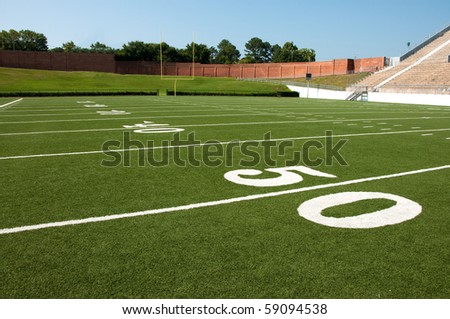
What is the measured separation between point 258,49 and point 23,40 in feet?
263

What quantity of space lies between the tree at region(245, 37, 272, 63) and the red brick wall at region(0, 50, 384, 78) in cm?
6154

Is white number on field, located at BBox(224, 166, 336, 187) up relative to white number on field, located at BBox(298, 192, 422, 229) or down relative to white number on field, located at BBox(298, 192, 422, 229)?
up

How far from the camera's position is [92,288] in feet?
7.73

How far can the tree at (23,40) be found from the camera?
10888 centimetres

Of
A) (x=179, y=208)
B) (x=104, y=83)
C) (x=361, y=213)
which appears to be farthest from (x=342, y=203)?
(x=104, y=83)

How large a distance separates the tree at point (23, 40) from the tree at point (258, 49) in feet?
234

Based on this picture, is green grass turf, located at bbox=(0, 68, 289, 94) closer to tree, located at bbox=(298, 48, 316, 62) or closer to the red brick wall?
the red brick wall

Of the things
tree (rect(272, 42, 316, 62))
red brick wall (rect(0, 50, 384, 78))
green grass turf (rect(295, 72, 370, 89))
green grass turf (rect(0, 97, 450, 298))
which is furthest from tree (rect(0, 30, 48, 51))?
green grass turf (rect(0, 97, 450, 298))

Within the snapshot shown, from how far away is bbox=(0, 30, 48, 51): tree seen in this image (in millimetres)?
108875

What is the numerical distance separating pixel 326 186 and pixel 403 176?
4.37 ft

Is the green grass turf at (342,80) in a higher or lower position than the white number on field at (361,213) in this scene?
higher

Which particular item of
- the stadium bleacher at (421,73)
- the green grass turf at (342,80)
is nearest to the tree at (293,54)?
the green grass turf at (342,80)

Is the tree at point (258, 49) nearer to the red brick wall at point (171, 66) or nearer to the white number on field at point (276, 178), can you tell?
the red brick wall at point (171, 66)

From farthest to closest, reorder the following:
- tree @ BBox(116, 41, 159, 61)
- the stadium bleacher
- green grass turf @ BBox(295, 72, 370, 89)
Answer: tree @ BBox(116, 41, 159, 61) < green grass turf @ BBox(295, 72, 370, 89) < the stadium bleacher
